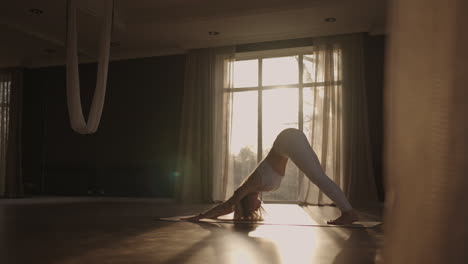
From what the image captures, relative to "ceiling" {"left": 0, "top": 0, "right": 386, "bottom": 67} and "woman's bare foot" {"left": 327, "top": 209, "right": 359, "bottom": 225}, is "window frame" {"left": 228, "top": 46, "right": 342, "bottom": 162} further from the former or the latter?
"woman's bare foot" {"left": 327, "top": 209, "right": 359, "bottom": 225}

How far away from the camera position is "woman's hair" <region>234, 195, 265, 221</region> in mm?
3168

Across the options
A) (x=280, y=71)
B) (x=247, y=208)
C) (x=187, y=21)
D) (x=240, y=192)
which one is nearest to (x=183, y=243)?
(x=240, y=192)

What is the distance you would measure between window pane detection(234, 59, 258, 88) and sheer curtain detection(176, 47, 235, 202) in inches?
14.4

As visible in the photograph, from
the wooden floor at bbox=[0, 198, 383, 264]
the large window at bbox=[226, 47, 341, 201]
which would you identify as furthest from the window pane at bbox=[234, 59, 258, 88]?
the wooden floor at bbox=[0, 198, 383, 264]

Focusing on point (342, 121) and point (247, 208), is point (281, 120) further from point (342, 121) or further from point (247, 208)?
point (247, 208)

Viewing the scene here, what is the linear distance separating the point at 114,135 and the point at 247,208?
431cm

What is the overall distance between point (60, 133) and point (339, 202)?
584 centimetres

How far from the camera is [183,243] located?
6.72 ft

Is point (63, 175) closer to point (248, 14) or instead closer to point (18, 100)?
point (18, 100)

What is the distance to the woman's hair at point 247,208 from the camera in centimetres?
317

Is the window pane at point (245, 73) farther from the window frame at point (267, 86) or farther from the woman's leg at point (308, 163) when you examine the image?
the woman's leg at point (308, 163)

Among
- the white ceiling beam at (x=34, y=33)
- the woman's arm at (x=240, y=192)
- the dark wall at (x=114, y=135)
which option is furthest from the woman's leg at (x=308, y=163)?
the white ceiling beam at (x=34, y=33)

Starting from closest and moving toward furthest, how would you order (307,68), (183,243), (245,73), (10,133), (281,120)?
(183,243) → (307,68) → (281,120) → (245,73) → (10,133)

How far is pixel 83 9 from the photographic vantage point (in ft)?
16.5
